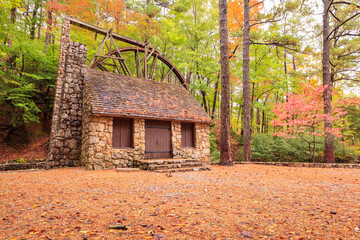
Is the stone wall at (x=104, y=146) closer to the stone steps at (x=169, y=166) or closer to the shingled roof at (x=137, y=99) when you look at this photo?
the shingled roof at (x=137, y=99)

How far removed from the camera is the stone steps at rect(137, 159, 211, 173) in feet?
24.0

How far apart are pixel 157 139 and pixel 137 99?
2.11m

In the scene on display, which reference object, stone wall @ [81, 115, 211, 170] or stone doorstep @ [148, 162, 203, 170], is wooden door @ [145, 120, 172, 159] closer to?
stone wall @ [81, 115, 211, 170]

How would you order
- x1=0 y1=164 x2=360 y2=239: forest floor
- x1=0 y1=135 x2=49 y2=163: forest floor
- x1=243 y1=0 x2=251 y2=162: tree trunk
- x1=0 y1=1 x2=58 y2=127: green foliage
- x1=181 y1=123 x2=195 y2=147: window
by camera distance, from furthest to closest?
x1=0 y1=135 x2=49 y2=163: forest floor < x1=0 y1=1 x2=58 y2=127: green foliage < x1=243 y1=0 x2=251 y2=162: tree trunk < x1=181 y1=123 x2=195 y2=147: window < x1=0 y1=164 x2=360 y2=239: forest floor

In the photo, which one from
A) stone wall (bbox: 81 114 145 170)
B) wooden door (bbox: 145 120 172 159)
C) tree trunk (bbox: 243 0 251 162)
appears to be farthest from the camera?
tree trunk (bbox: 243 0 251 162)

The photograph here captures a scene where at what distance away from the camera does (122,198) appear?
3.61 metres

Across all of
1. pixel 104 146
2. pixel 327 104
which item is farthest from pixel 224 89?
pixel 104 146

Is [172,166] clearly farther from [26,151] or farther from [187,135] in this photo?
[26,151]

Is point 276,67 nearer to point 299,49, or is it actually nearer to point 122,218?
point 299,49

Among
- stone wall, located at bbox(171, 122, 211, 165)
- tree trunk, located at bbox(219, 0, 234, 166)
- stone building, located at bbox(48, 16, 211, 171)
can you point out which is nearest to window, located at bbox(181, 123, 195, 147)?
stone building, located at bbox(48, 16, 211, 171)

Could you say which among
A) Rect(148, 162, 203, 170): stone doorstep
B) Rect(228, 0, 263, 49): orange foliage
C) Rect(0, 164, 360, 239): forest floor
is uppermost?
Rect(228, 0, 263, 49): orange foliage

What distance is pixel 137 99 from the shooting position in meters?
9.12

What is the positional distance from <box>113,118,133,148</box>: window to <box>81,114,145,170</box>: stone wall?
28cm

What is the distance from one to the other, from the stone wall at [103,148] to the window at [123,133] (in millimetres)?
278
